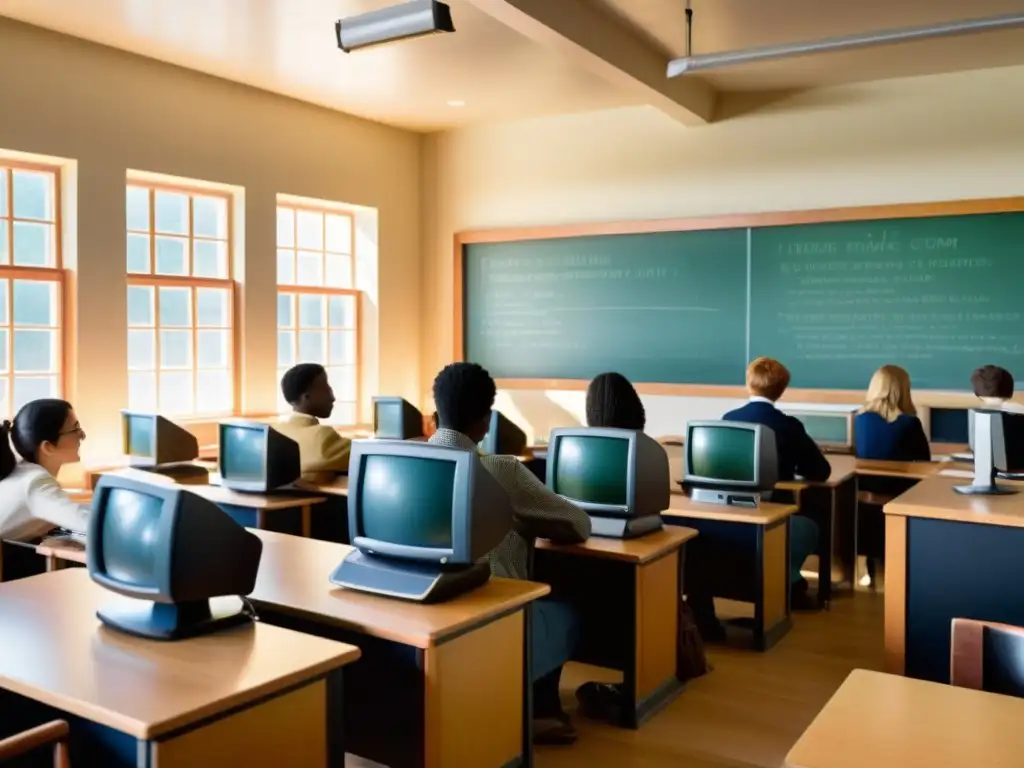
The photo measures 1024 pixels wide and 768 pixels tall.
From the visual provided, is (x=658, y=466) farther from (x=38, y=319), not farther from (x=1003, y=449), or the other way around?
(x=38, y=319)

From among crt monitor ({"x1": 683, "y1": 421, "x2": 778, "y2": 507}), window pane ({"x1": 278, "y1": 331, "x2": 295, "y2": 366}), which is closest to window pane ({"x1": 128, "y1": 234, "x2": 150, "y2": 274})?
window pane ({"x1": 278, "y1": 331, "x2": 295, "y2": 366})

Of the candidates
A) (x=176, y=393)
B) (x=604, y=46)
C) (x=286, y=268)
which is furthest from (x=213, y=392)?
(x=604, y=46)

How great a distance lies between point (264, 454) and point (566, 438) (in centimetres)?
144

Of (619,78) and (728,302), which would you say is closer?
(619,78)

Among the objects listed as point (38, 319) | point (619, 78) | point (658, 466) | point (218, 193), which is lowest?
point (658, 466)

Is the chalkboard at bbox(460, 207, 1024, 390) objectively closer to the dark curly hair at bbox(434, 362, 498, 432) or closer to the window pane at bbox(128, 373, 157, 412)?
the window pane at bbox(128, 373, 157, 412)

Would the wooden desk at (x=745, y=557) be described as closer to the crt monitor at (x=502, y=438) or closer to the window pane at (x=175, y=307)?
the crt monitor at (x=502, y=438)

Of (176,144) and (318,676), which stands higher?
(176,144)

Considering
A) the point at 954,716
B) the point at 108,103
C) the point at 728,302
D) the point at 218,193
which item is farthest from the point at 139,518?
the point at 728,302

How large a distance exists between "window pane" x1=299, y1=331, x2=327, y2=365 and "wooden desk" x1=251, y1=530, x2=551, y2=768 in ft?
14.8

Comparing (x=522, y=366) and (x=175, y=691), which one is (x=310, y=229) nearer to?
(x=522, y=366)

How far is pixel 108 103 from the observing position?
17.7 ft

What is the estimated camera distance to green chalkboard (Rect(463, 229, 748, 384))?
6590mm

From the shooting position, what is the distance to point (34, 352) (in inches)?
208
